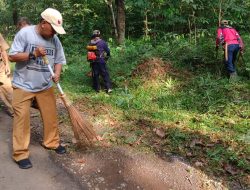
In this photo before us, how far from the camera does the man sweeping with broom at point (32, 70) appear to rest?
4.74 meters

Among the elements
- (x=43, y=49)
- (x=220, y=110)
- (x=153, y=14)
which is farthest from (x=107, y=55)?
(x=153, y=14)

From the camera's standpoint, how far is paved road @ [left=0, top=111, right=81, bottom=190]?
4.67 metres

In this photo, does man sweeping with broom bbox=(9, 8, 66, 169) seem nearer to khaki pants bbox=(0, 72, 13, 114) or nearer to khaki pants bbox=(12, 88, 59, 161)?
khaki pants bbox=(12, 88, 59, 161)

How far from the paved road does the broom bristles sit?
556 millimetres

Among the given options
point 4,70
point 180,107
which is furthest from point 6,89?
point 180,107

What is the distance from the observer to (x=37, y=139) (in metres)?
6.10

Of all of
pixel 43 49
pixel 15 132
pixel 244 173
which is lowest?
pixel 244 173

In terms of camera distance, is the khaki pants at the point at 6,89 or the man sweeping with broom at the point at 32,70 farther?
the khaki pants at the point at 6,89

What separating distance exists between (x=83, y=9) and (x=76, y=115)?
13.2 meters

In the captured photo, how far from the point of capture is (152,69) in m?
9.68

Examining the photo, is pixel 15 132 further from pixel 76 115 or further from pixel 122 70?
pixel 122 70

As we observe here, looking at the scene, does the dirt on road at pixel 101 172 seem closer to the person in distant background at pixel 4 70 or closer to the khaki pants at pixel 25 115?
the khaki pants at pixel 25 115

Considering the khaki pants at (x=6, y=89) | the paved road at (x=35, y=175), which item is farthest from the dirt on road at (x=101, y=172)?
the khaki pants at (x=6, y=89)

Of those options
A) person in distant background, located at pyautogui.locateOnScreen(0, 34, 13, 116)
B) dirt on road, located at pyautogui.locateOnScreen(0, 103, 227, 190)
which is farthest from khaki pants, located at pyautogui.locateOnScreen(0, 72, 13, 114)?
dirt on road, located at pyautogui.locateOnScreen(0, 103, 227, 190)
